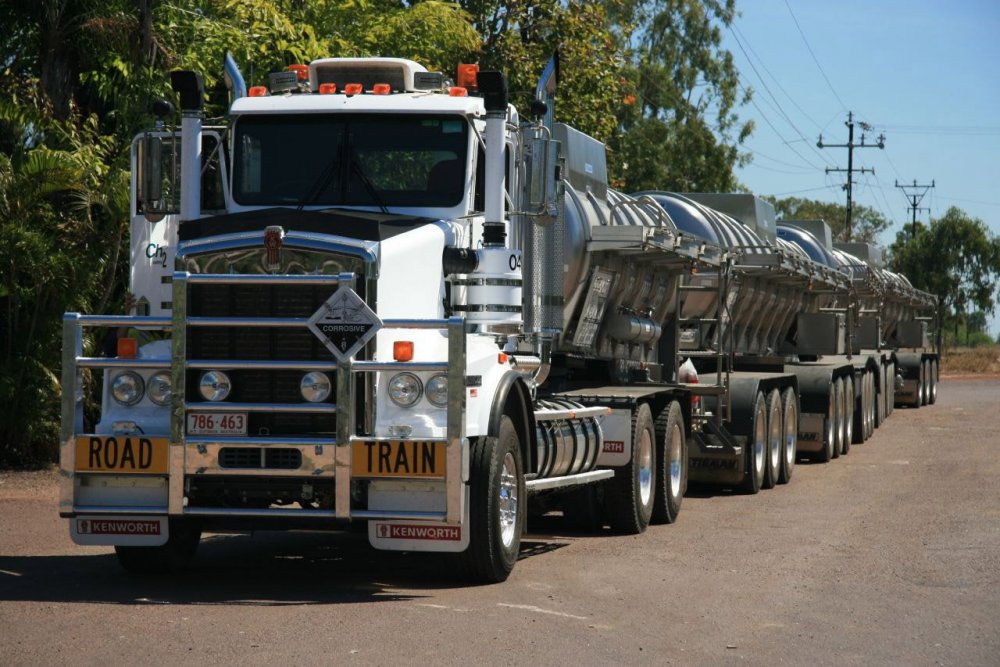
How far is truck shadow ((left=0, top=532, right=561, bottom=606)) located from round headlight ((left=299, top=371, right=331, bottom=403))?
4.12 feet

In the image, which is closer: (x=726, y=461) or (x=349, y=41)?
(x=726, y=461)

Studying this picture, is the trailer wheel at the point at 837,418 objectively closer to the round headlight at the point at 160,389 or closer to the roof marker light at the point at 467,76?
the roof marker light at the point at 467,76

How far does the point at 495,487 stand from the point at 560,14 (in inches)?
819

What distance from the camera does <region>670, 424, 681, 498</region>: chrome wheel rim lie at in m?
14.6

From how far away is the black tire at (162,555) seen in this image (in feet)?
33.1

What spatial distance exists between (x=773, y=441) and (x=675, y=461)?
396 cm

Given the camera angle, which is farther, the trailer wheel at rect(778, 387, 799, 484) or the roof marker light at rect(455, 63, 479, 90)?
the trailer wheel at rect(778, 387, 799, 484)

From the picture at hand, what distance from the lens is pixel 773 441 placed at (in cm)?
1839

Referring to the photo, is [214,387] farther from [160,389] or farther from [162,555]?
[162,555]

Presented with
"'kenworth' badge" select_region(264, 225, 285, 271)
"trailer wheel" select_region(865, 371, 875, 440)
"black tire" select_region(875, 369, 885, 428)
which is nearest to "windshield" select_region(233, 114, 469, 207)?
"'kenworth' badge" select_region(264, 225, 285, 271)

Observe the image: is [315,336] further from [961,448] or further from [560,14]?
[560,14]

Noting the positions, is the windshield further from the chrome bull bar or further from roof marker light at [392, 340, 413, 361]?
roof marker light at [392, 340, 413, 361]

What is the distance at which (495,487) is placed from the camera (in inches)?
380

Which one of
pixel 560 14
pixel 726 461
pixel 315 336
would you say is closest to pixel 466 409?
pixel 315 336
